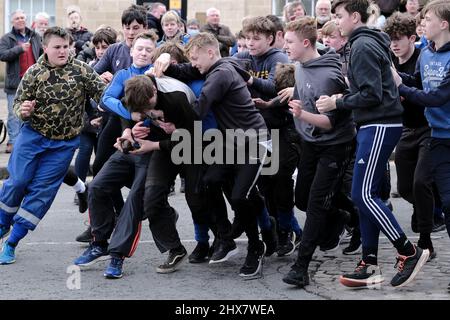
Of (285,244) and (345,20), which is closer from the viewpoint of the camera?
(345,20)

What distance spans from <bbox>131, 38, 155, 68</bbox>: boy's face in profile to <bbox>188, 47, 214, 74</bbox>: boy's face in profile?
2.63ft

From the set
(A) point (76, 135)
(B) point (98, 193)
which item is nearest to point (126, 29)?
(A) point (76, 135)

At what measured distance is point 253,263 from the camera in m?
7.88

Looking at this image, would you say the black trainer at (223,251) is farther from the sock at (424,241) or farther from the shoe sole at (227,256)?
the sock at (424,241)

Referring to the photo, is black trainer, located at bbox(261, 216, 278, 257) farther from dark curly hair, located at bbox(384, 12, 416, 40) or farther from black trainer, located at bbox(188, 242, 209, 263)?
dark curly hair, located at bbox(384, 12, 416, 40)

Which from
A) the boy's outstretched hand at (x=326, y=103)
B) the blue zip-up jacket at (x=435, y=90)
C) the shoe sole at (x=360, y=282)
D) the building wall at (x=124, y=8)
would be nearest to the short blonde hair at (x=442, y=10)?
the blue zip-up jacket at (x=435, y=90)

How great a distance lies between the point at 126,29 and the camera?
10.1 metres

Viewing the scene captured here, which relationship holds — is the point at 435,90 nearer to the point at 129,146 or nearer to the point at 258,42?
the point at 258,42

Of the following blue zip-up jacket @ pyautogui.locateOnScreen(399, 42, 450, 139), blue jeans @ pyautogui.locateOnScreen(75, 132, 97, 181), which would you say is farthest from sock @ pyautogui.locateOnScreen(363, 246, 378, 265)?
blue jeans @ pyautogui.locateOnScreen(75, 132, 97, 181)

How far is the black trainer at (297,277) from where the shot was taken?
7.34 meters

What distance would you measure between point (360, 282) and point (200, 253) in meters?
1.61

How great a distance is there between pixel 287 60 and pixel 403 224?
2.15 metres

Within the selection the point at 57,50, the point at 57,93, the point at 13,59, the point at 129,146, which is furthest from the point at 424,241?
the point at 13,59

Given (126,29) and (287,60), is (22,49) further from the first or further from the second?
(287,60)
